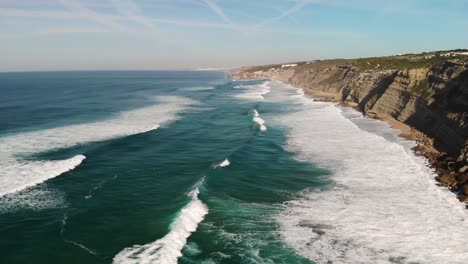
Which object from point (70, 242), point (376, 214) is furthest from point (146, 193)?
point (376, 214)

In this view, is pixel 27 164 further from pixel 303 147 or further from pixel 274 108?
pixel 274 108

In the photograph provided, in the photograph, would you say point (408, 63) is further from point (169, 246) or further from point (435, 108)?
point (169, 246)

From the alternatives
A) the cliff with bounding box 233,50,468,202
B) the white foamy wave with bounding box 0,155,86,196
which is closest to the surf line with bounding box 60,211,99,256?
the white foamy wave with bounding box 0,155,86,196

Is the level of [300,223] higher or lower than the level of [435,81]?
lower

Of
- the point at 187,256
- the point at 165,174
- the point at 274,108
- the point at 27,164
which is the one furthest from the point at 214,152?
the point at 274,108

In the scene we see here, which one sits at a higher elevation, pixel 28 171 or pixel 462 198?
pixel 28 171

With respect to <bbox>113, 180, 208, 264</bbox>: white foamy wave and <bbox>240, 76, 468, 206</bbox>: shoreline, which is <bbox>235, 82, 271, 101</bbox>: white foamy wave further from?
<bbox>113, 180, 208, 264</bbox>: white foamy wave
